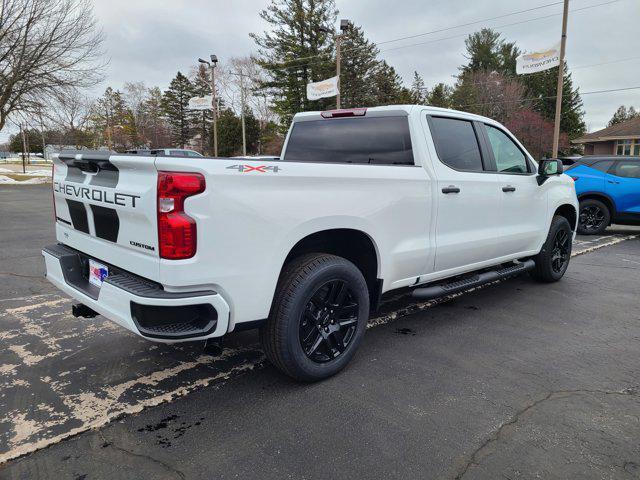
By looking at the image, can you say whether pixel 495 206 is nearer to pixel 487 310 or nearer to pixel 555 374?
pixel 487 310

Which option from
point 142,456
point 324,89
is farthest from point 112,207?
point 324,89

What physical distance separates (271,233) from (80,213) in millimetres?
1382

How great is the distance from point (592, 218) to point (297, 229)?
9.35 metres

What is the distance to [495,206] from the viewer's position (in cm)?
431

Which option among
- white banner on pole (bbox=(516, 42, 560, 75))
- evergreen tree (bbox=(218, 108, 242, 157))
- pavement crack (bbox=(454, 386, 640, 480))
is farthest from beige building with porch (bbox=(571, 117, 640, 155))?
pavement crack (bbox=(454, 386, 640, 480))

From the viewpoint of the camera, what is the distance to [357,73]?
40031 mm

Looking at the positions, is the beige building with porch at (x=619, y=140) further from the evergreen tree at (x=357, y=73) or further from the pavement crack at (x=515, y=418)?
the pavement crack at (x=515, y=418)

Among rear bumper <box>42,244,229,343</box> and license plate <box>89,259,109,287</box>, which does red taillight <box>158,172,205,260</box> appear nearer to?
rear bumper <box>42,244,229,343</box>

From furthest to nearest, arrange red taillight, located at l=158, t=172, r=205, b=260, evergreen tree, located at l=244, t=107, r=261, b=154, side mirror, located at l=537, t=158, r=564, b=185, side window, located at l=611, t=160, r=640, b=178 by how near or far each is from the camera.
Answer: evergreen tree, located at l=244, t=107, r=261, b=154
side window, located at l=611, t=160, r=640, b=178
side mirror, located at l=537, t=158, r=564, b=185
red taillight, located at l=158, t=172, r=205, b=260

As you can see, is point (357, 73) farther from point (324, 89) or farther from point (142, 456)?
point (142, 456)

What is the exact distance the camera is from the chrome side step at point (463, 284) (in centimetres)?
372

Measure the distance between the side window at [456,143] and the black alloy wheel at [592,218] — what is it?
703 cm

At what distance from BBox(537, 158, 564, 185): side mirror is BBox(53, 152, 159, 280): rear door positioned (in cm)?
412

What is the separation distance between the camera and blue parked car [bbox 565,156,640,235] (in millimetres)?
9352
